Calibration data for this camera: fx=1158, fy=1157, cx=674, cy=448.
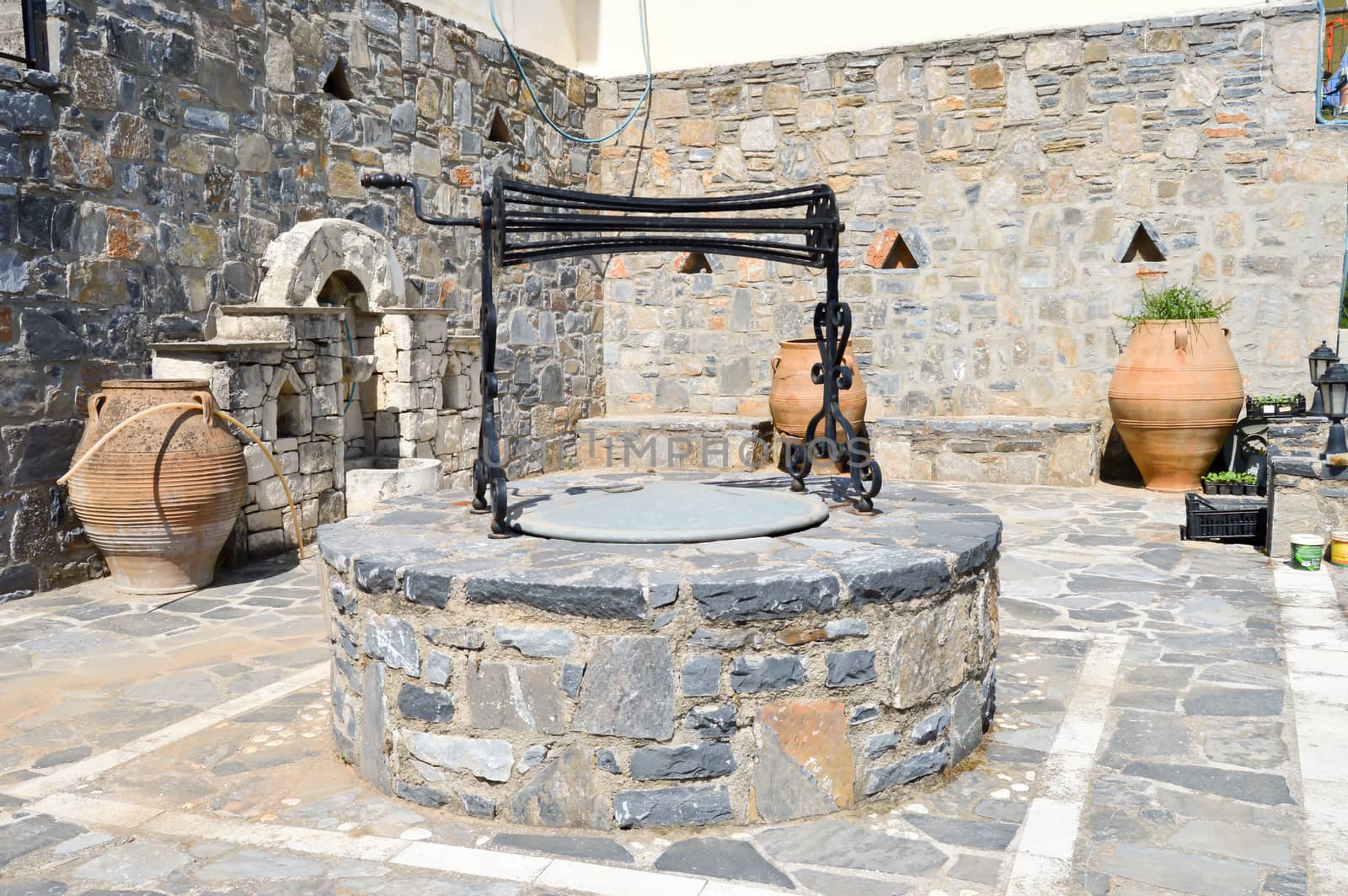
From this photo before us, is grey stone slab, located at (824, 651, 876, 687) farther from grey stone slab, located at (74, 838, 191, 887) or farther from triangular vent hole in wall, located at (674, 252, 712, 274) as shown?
triangular vent hole in wall, located at (674, 252, 712, 274)

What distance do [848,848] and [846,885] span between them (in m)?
0.16

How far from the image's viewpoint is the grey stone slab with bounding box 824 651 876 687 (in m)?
2.43

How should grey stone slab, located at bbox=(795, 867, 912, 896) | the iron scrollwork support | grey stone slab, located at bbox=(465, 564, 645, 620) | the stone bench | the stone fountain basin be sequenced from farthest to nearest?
the stone bench < the stone fountain basin < the iron scrollwork support < grey stone slab, located at bbox=(465, 564, 645, 620) < grey stone slab, located at bbox=(795, 867, 912, 896)

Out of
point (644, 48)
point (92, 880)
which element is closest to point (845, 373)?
point (92, 880)

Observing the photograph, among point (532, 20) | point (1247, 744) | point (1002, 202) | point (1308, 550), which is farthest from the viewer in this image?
point (532, 20)

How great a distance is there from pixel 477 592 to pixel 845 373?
135 centimetres

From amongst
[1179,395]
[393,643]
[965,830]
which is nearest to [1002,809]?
[965,830]

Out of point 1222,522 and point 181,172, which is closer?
point 181,172

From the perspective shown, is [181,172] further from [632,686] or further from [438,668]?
[632,686]

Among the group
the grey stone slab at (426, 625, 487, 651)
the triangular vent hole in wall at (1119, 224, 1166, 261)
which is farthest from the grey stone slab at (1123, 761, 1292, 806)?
the triangular vent hole in wall at (1119, 224, 1166, 261)

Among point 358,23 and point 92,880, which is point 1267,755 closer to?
point 92,880

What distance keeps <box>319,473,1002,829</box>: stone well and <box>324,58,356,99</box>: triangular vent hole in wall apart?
167 inches

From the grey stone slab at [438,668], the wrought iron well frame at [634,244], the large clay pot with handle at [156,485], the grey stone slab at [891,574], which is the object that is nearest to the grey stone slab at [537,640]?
the grey stone slab at [438,668]

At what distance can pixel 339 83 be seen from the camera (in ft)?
20.2
